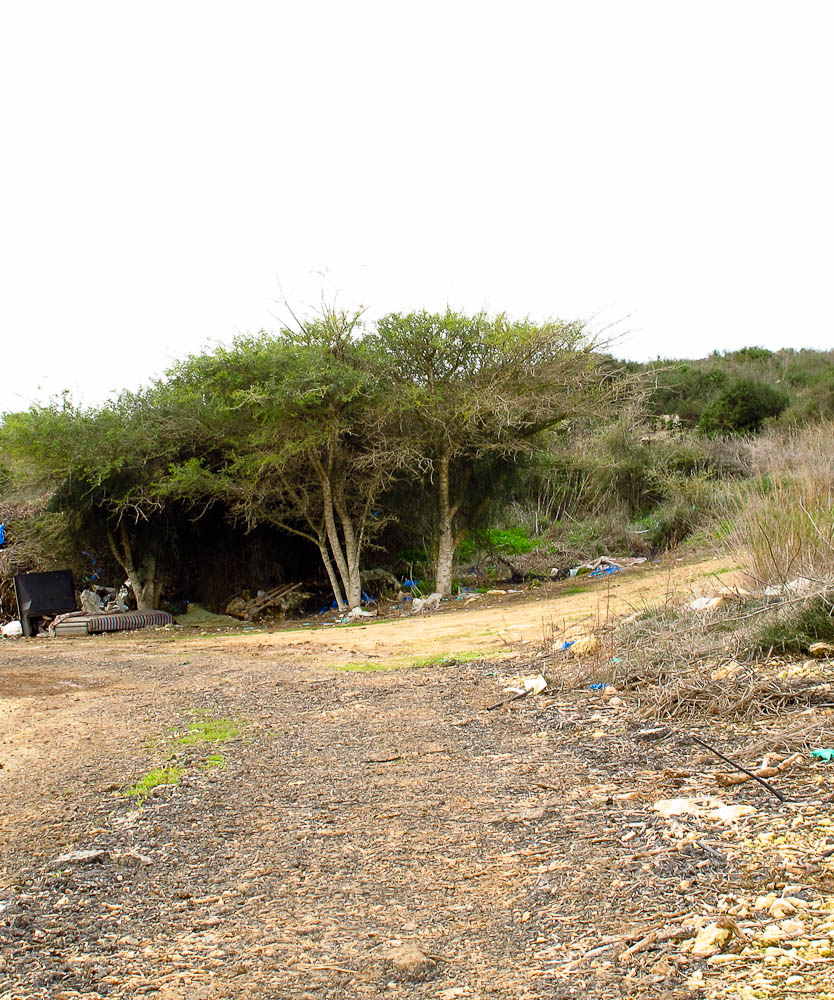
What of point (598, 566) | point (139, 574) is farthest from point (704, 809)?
point (139, 574)

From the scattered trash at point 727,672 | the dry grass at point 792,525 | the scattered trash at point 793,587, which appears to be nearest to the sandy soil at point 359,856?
the scattered trash at point 727,672

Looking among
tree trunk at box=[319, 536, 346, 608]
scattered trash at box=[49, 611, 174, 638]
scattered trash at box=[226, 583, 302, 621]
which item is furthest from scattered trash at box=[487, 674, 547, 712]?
scattered trash at box=[49, 611, 174, 638]

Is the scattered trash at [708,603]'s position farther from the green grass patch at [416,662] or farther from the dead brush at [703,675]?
the green grass patch at [416,662]

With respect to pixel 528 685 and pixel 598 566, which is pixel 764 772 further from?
pixel 598 566

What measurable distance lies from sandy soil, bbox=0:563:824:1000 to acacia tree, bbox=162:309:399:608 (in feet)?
30.2

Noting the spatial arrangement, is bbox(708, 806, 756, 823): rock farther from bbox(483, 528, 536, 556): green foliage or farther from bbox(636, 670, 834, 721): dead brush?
bbox(483, 528, 536, 556): green foliage

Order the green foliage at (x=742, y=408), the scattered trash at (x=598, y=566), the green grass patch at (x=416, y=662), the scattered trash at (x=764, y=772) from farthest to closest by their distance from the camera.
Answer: the green foliage at (x=742, y=408) → the scattered trash at (x=598, y=566) → the green grass patch at (x=416, y=662) → the scattered trash at (x=764, y=772)

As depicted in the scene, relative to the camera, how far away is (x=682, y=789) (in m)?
4.37

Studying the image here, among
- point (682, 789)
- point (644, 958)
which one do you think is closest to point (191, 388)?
point (682, 789)

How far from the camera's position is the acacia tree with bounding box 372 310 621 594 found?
16531 millimetres

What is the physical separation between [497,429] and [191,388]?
5.82 meters

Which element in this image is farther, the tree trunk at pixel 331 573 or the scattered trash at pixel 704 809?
the tree trunk at pixel 331 573

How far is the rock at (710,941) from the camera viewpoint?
2721 millimetres

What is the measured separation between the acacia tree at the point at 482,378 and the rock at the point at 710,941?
1351 centimetres
